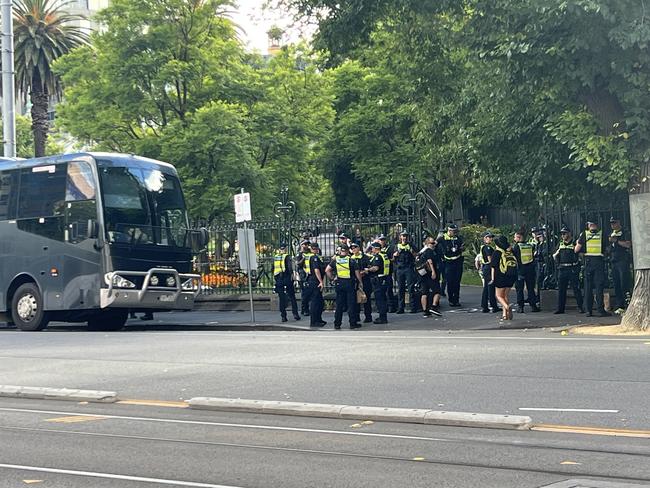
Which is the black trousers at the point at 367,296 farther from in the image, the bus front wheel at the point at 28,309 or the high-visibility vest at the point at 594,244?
the bus front wheel at the point at 28,309

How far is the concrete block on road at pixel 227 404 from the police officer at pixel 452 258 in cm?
1362

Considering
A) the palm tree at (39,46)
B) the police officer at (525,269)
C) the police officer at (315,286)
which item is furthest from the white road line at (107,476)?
the palm tree at (39,46)

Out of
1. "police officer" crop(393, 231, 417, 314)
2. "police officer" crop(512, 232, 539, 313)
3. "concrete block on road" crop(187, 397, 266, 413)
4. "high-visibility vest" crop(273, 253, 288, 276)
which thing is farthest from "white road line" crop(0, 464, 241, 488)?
"high-visibility vest" crop(273, 253, 288, 276)

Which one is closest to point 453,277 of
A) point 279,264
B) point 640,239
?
point 279,264

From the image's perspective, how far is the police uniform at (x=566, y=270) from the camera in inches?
862

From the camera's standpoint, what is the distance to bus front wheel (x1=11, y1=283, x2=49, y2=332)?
24.6 m

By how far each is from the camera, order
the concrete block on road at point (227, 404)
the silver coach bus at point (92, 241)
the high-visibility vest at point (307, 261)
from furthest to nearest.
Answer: the silver coach bus at point (92, 241)
the high-visibility vest at point (307, 261)
the concrete block on road at point (227, 404)

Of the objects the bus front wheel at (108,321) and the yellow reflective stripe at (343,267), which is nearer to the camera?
the yellow reflective stripe at (343,267)

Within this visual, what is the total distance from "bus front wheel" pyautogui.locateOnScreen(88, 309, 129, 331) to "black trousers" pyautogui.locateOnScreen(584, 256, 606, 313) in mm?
10454

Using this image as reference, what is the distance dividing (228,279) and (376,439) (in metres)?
21.0

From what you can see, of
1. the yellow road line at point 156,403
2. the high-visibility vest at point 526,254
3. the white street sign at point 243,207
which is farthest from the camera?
the white street sign at point 243,207

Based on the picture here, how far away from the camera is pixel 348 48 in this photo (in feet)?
67.9

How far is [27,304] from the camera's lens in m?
24.9

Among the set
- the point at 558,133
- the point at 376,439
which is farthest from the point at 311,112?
the point at 376,439
